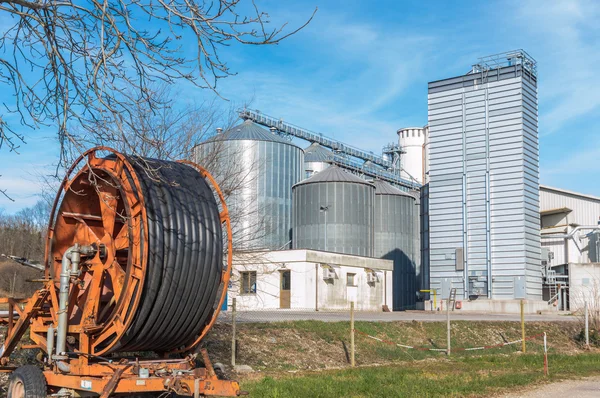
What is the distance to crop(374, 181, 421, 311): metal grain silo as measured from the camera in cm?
5416

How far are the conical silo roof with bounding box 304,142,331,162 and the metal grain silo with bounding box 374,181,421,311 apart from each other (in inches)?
307

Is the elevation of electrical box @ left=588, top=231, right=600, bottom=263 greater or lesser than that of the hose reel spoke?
greater

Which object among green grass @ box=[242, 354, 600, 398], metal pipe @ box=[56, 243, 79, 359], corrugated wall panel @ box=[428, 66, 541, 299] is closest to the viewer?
metal pipe @ box=[56, 243, 79, 359]

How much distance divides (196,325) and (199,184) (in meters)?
1.86

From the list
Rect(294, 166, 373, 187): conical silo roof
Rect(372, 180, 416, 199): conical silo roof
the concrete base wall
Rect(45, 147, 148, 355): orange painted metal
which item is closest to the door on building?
Rect(294, 166, 373, 187): conical silo roof

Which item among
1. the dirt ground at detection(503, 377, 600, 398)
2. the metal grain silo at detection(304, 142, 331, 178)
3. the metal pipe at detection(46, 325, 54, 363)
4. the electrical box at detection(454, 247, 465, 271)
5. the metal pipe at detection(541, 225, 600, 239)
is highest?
the metal grain silo at detection(304, 142, 331, 178)

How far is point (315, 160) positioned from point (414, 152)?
21294mm

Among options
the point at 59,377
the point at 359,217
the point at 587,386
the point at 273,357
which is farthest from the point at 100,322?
the point at 359,217

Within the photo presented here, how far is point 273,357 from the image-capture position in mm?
16297

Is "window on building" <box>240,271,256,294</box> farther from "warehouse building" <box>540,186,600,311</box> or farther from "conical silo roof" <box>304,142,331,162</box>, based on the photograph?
"conical silo roof" <box>304,142,331,162</box>

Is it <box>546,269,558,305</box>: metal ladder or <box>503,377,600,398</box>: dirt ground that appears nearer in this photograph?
<box>503,377,600,398</box>: dirt ground

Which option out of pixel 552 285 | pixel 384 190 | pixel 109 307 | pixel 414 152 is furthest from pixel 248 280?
pixel 414 152

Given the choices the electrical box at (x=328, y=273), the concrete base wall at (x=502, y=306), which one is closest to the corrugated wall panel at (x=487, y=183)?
the concrete base wall at (x=502, y=306)

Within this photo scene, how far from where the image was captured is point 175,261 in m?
8.52
